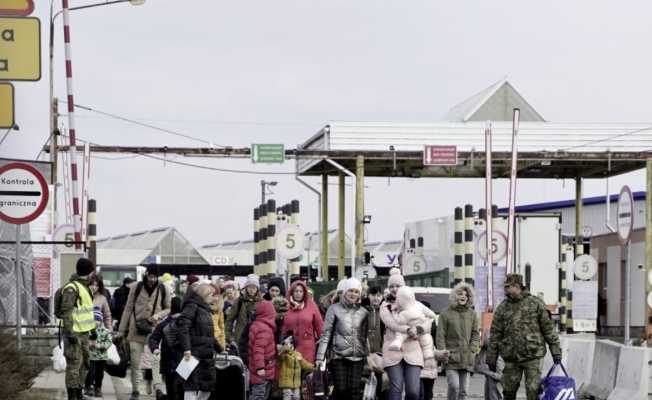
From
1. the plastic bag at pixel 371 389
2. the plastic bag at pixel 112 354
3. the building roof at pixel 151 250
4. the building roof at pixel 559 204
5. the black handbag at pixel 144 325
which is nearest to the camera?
the plastic bag at pixel 371 389

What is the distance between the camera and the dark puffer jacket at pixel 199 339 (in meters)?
14.3

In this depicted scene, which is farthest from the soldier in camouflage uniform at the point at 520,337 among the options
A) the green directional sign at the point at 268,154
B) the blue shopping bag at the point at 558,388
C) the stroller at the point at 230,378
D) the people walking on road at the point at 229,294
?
the green directional sign at the point at 268,154

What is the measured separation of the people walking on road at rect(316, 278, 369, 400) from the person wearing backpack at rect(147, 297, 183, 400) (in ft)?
5.07

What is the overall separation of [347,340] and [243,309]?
99.3 inches

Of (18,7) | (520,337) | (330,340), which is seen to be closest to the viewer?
(18,7)

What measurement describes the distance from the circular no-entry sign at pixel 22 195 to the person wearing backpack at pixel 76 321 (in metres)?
1.11

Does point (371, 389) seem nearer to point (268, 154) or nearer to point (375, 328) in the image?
point (375, 328)

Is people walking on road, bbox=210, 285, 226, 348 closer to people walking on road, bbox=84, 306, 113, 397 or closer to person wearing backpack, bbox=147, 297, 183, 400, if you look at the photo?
person wearing backpack, bbox=147, 297, 183, 400

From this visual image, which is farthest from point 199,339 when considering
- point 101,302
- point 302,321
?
point 101,302

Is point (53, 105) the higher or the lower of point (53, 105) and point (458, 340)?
the higher

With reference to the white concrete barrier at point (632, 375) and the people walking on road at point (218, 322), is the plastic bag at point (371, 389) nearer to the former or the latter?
the people walking on road at point (218, 322)

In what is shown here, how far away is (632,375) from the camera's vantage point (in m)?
19.3

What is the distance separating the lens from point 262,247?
41.7 metres

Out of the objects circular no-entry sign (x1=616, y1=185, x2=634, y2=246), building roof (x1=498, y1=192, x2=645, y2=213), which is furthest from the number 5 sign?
building roof (x1=498, y1=192, x2=645, y2=213)
